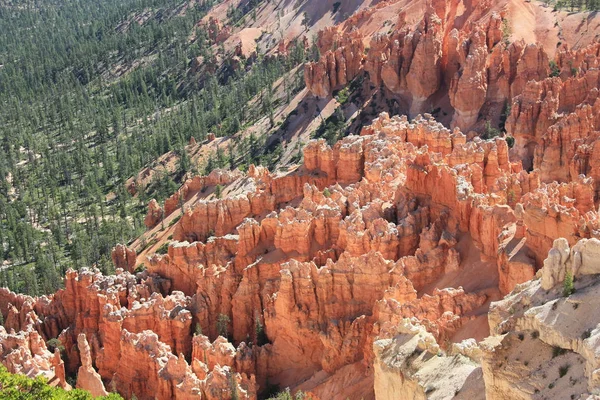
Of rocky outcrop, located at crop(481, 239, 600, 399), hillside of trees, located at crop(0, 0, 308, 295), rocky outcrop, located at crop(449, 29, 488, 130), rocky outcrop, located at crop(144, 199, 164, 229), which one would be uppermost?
rocky outcrop, located at crop(481, 239, 600, 399)

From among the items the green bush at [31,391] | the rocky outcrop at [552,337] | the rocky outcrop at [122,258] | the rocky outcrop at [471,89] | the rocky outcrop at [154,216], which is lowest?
the rocky outcrop at [154,216]

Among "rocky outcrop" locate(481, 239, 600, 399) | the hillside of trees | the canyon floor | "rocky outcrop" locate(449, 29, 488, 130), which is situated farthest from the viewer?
the hillside of trees

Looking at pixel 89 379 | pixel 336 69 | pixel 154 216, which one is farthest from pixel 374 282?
pixel 336 69

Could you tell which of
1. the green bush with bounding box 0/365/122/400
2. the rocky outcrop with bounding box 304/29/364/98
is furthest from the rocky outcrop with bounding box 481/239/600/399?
the rocky outcrop with bounding box 304/29/364/98

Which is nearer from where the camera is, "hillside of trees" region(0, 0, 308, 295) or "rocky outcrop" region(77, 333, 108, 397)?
"rocky outcrop" region(77, 333, 108, 397)

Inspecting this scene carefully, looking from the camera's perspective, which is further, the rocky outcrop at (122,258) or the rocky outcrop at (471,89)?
the rocky outcrop at (471,89)

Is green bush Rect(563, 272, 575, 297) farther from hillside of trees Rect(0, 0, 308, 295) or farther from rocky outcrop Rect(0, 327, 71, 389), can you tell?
hillside of trees Rect(0, 0, 308, 295)

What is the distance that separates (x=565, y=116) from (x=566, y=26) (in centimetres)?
2510

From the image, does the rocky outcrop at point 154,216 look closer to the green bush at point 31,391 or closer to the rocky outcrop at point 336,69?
the rocky outcrop at point 336,69

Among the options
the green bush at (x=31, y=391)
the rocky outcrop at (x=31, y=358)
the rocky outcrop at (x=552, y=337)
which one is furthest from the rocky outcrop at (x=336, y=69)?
the rocky outcrop at (x=552, y=337)

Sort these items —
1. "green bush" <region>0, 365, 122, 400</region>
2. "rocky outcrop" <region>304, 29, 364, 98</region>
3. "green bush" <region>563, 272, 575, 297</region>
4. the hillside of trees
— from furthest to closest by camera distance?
"rocky outcrop" <region>304, 29, 364, 98</region>, the hillside of trees, "green bush" <region>0, 365, 122, 400</region>, "green bush" <region>563, 272, 575, 297</region>

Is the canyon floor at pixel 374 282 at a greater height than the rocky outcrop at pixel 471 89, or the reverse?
the canyon floor at pixel 374 282

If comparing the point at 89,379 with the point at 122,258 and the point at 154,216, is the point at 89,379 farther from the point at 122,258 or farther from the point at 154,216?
the point at 154,216

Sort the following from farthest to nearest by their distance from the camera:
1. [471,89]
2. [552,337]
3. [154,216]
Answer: [471,89], [154,216], [552,337]
